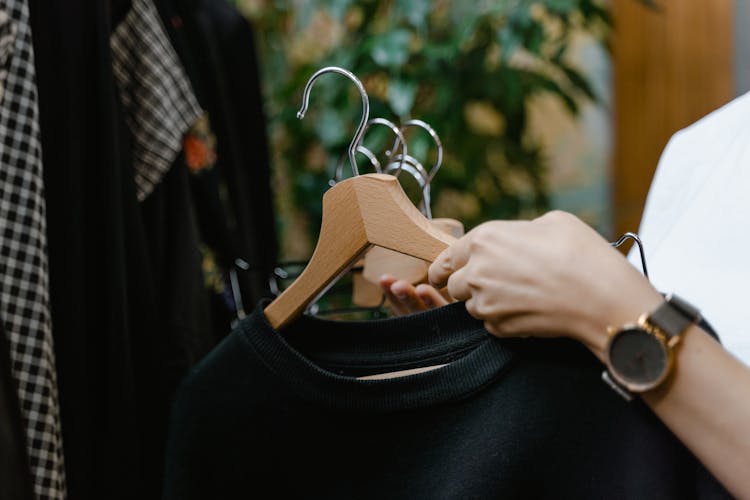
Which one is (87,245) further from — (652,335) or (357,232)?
(652,335)

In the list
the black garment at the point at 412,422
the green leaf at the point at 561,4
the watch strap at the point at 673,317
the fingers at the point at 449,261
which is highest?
the green leaf at the point at 561,4

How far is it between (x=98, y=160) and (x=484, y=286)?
0.48m

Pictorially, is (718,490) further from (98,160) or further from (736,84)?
(736,84)

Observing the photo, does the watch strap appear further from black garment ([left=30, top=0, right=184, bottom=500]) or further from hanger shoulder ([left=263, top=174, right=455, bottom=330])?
black garment ([left=30, top=0, right=184, bottom=500])

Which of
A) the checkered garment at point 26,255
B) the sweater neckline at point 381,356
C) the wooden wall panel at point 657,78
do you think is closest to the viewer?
the sweater neckline at point 381,356

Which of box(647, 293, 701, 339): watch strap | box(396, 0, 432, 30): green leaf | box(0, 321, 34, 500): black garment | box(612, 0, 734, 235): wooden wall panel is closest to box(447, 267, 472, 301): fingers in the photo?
box(647, 293, 701, 339): watch strap

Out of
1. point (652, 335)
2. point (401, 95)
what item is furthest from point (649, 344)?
point (401, 95)

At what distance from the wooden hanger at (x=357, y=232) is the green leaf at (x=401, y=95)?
69cm

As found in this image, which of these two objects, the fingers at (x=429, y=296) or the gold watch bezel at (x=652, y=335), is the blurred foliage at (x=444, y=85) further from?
the gold watch bezel at (x=652, y=335)

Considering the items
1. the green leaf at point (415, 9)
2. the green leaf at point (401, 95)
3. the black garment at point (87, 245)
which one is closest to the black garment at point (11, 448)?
the black garment at point (87, 245)

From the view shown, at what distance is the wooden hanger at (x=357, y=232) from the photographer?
0.48 meters

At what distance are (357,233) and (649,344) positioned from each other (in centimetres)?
22

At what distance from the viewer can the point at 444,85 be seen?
4.41ft

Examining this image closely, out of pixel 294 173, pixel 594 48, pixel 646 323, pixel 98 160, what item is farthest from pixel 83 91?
pixel 594 48
